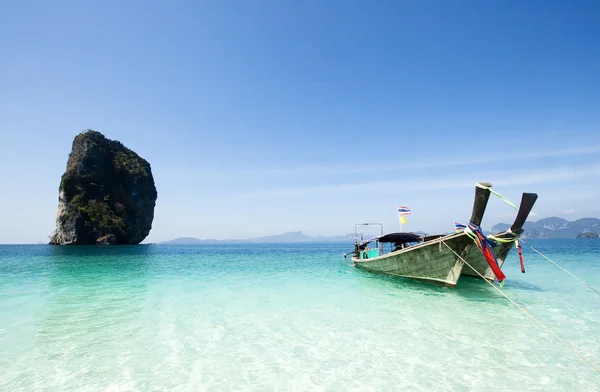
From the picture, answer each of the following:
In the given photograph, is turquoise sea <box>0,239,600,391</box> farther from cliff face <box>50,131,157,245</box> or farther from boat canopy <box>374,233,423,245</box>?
cliff face <box>50,131,157,245</box>

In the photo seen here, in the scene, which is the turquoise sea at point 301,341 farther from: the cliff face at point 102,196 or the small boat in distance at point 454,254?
the cliff face at point 102,196

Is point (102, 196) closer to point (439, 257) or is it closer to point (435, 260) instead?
point (435, 260)

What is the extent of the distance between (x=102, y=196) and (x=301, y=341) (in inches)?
3445

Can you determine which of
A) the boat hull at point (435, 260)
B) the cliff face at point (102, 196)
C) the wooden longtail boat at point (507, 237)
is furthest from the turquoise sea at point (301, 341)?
the cliff face at point (102, 196)

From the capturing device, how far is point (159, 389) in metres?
5.02

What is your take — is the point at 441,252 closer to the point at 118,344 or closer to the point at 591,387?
the point at 591,387

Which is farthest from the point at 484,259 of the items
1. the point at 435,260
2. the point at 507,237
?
the point at 435,260

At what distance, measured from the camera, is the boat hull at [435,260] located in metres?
11.8

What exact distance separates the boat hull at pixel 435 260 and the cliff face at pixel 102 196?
78.1 m

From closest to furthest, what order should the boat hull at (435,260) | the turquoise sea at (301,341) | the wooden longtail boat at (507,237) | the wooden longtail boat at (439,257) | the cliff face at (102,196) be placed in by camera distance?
the turquoise sea at (301,341) < the wooden longtail boat at (439,257) < the wooden longtail boat at (507,237) < the boat hull at (435,260) < the cliff face at (102,196)

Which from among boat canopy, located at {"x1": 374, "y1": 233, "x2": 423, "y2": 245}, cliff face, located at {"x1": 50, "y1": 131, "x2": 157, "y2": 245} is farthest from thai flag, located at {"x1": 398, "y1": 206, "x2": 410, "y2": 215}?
cliff face, located at {"x1": 50, "y1": 131, "x2": 157, "y2": 245}

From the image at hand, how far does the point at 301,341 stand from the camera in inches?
282

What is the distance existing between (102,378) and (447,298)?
10844 mm

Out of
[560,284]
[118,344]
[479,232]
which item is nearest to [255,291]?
[118,344]
